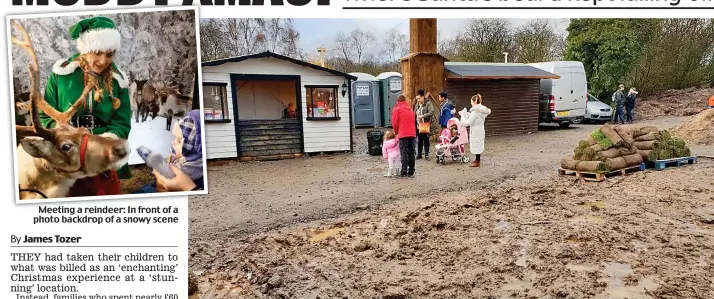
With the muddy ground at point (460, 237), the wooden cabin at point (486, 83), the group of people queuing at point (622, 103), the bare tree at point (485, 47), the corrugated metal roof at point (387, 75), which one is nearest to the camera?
the muddy ground at point (460, 237)

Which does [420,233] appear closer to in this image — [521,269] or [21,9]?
[521,269]

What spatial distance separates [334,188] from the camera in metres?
6.83

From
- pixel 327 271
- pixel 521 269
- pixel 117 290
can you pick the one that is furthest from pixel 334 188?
pixel 117 290

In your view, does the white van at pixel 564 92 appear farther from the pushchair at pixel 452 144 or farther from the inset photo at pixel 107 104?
the inset photo at pixel 107 104

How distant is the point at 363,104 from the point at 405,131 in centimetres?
974

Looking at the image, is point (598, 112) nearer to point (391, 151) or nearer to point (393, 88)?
point (393, 88)

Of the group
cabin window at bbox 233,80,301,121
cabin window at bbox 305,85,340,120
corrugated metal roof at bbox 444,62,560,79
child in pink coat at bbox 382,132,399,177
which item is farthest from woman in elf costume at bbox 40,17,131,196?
corrugated metal roof at bbox 444,62,560,79

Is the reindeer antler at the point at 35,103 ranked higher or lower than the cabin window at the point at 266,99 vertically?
lower

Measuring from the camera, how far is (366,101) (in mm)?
16781

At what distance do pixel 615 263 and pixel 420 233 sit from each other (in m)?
1.67

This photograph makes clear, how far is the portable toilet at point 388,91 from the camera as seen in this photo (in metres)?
16.6

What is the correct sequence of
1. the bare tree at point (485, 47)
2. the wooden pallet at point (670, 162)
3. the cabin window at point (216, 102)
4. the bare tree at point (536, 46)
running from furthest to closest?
the bare tree at point (536, 46), the bare tree at point (485, 47), the cabin window at point (216, 102), the wooden pallet at point (670, 162)

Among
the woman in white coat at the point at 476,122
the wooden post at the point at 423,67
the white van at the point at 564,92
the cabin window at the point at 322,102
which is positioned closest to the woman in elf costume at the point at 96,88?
the woman in white coat at the point at 476,122

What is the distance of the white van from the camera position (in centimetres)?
1525
